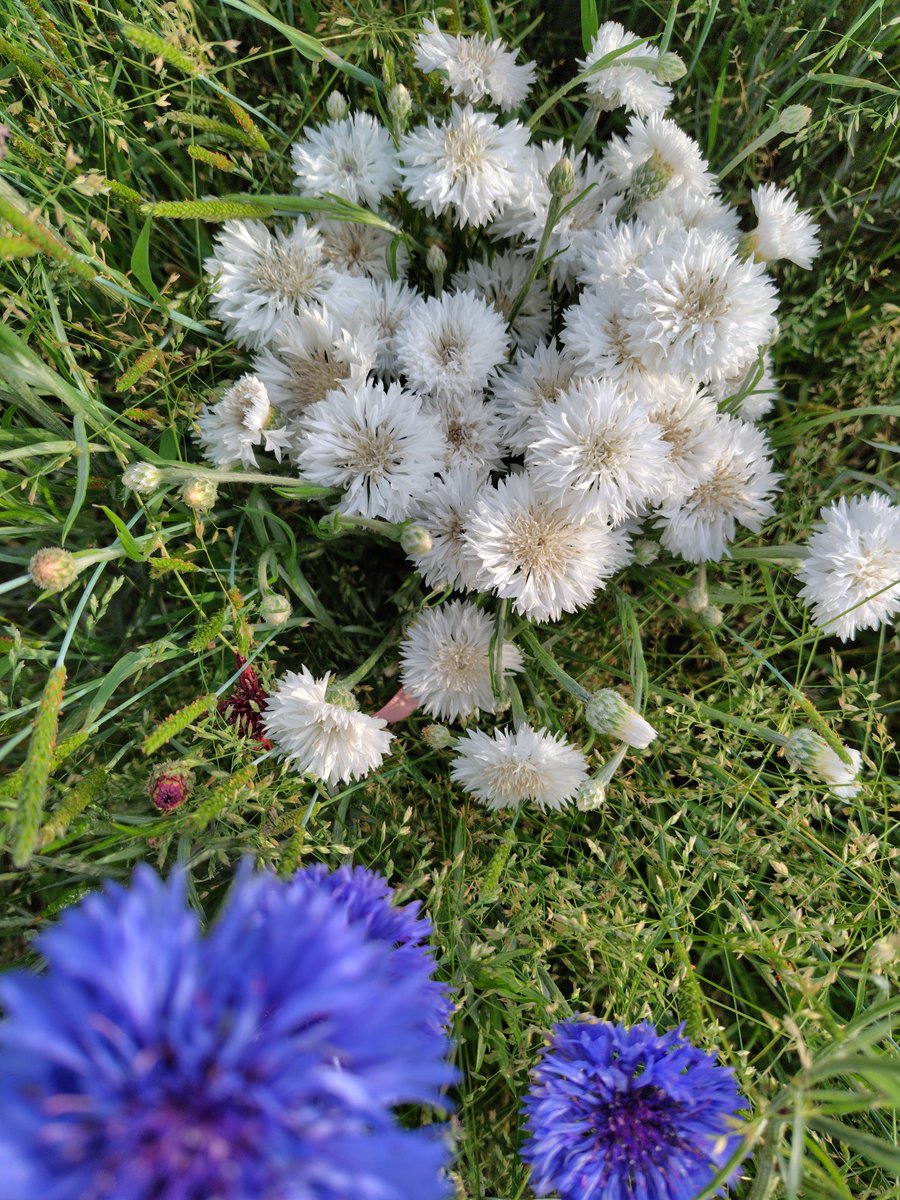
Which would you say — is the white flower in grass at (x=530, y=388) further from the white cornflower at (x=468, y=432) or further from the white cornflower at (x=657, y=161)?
the white cornflower at (x=657, y=161)

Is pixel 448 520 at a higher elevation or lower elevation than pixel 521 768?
higher

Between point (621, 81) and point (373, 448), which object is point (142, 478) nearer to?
point (373, 448)

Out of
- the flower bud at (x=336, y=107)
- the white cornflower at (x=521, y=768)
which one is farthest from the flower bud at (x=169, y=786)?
the flower bud at (x=336, y=107)

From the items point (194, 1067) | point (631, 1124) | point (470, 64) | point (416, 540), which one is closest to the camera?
point (194, 1067)

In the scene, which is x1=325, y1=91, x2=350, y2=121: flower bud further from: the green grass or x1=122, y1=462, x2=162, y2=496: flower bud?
x1=122, y1=462, x2=162, y2=496: flower bud

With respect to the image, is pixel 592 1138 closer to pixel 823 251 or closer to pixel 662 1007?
pixel 662 1007

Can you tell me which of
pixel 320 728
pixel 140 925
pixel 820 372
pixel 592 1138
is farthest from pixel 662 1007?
pixel 820 372

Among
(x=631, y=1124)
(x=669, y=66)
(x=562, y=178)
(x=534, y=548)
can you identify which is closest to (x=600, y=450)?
(x=534, y=548)

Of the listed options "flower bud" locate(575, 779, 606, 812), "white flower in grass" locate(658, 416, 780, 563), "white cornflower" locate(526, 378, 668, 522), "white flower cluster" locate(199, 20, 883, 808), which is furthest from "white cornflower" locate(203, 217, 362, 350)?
"flower bud" locate(575, 779, 606, 812)
